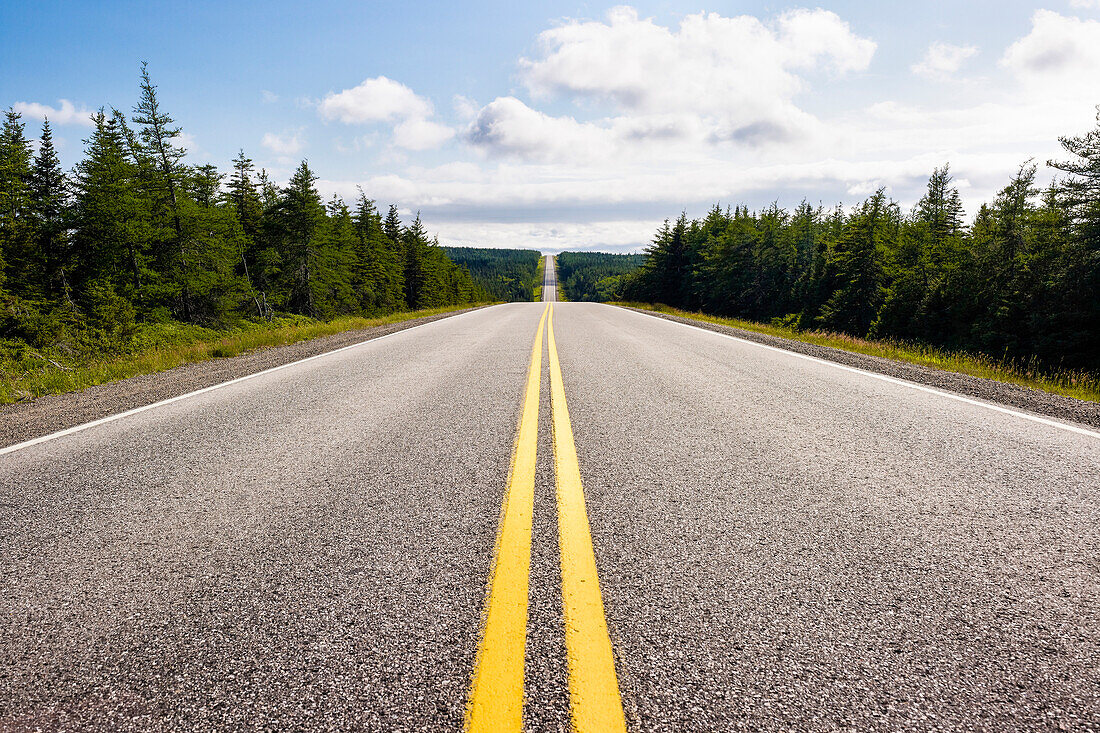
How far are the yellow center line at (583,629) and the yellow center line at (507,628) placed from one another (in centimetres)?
16

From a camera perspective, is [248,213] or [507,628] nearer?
[507,628]

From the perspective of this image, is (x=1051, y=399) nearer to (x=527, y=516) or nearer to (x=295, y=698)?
(x=527, y=516)

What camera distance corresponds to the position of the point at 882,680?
1525 millimetres

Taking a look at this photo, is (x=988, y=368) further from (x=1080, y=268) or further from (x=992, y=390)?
(x=1080, y=268)

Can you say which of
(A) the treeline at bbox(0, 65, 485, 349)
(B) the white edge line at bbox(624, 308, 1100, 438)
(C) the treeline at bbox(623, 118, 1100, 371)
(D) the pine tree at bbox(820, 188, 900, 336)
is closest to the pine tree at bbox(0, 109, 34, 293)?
Answer: (A) the treeline at bbox(0, 65, 485, 349)

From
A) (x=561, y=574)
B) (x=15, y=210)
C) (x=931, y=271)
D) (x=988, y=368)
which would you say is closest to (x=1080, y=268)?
(x=931, y=271)

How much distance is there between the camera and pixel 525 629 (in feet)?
5.71

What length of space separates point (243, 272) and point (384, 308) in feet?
38.2

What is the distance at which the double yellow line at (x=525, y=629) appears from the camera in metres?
1.39

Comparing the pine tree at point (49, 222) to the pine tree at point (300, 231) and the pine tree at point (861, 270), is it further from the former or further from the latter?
the pine tree at point (861, 270)

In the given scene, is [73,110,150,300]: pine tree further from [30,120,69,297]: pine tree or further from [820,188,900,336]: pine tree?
[820,188,900,336]: pine tree

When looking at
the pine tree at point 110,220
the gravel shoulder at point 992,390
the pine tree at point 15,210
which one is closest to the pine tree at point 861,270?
the gravel shoulder at point 992,390

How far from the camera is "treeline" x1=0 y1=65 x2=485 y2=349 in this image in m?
17.8

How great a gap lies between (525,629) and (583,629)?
0.21 m
